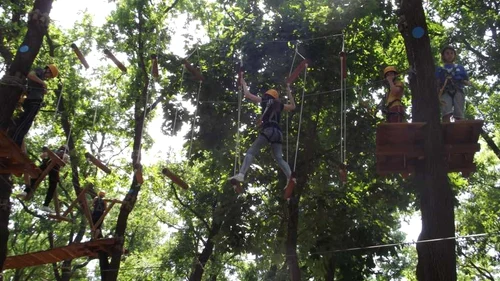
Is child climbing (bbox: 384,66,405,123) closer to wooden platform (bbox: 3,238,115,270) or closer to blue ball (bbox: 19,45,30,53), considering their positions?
blue ball (bbox: 19,45,30,53)

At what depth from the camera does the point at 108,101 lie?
14164mm

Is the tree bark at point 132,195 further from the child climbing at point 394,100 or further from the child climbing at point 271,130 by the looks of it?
the child climbing at point 394,100

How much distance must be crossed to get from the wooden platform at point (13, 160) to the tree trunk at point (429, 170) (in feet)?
17.7

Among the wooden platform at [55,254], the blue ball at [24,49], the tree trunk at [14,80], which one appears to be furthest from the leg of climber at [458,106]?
the wooden platform at [55,254]

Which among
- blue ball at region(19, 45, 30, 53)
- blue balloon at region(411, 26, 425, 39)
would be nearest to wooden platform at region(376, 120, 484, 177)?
blue balloon at region(411, 26, 425, 39)

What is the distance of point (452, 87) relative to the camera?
6438 mm

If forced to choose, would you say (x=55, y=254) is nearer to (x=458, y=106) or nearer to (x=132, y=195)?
(x=132, y=195)

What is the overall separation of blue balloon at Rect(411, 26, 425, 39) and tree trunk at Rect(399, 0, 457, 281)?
1.1 inches

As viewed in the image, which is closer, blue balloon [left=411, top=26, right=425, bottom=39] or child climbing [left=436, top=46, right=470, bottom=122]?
blue balloon [left=411, top=26, right=425, bottom=39]

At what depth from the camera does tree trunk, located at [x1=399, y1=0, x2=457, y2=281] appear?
507 centimetres

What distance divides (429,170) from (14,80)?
5.83 metres

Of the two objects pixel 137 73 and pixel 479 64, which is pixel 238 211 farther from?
pixel 479 64

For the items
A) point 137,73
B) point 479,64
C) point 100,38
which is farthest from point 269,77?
point 479,64

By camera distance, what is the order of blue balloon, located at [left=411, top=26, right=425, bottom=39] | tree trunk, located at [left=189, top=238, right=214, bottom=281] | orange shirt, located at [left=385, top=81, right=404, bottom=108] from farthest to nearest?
tree trunk, located at [left=189, top=238, right=214, bottom=281]
orange shirt, located at [left=385, top=81, right=404, bottom=108]
blue balloon, located at [left=411, top=26, right=425, bottom=39]
